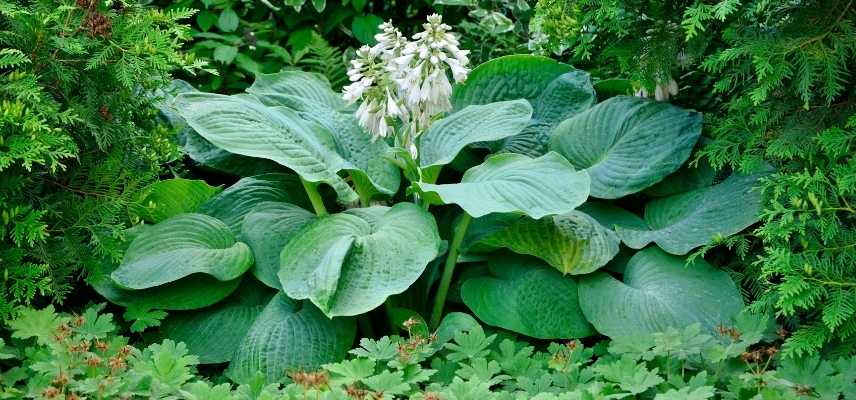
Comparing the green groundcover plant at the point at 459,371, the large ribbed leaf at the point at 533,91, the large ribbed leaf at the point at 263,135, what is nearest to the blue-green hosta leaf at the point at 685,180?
the large ribbed leaf at the point at 533,91

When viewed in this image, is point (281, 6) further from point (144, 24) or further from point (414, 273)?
point (414, 273)

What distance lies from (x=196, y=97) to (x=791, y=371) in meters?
2.15

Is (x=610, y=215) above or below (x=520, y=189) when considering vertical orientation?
below

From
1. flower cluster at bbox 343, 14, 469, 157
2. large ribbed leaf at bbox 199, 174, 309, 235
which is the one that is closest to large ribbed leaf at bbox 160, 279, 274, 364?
large ribbed leaf at bbox 199, 174, 309, 235

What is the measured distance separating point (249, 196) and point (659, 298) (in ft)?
5.10

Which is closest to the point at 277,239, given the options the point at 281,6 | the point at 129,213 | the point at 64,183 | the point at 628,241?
the point at 129,213

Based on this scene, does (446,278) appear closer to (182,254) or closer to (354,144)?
(354,144)

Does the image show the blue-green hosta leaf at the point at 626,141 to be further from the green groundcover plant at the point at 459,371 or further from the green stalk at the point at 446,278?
the green groundcover plant at the point at 459,371

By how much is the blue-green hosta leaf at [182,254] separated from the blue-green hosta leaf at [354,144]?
0.50m

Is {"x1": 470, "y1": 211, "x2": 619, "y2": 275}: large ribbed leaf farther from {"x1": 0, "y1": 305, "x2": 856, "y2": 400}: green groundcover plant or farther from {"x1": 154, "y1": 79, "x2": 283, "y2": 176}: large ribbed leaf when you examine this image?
{"x1": 154, "y1": 79, "x2": 283, "y2": 176}: large ribbed leaf

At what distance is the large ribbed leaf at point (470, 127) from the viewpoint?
3.47 metres

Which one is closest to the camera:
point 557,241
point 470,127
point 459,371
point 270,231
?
point 459,371

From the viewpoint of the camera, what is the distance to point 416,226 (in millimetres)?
3213

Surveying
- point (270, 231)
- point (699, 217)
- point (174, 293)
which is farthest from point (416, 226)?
point (699, 217)
